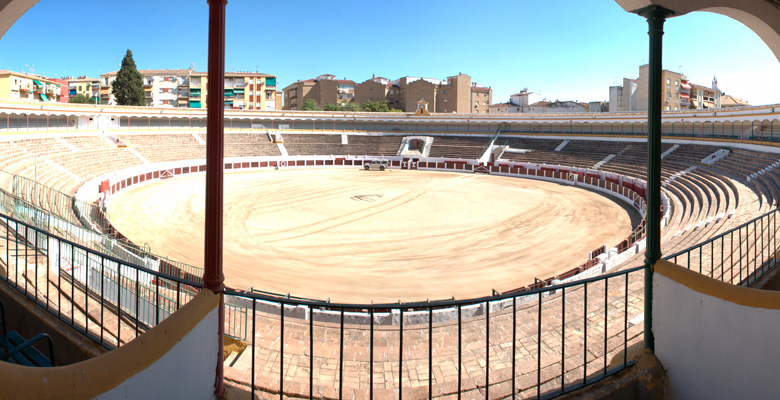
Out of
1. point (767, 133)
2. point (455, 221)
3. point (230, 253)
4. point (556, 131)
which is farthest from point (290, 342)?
point (556, 131)

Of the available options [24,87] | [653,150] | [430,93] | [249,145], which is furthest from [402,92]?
[653,150]

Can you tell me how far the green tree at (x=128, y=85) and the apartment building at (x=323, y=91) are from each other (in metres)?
32.9

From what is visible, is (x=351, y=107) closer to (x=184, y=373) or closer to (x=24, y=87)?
(x=24, y=87)

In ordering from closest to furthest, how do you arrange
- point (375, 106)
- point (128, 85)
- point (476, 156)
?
point (476, 156) → point (128, 85) → point (375, 106)

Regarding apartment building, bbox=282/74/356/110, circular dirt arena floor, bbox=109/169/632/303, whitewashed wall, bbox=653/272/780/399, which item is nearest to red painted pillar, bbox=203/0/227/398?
whitewashed wall, bbox=653/272/780/399

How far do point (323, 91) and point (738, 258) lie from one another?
252 feet

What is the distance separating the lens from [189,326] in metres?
2.59

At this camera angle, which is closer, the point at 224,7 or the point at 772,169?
the point at 224,7

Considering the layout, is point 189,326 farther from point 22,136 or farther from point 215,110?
point 22,136

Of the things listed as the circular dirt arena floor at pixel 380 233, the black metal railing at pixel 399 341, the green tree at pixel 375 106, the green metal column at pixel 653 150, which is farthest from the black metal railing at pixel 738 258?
the green tree at pixel 375 106

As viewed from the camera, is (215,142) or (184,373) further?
(215,142)

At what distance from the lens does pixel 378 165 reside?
42.9 meters

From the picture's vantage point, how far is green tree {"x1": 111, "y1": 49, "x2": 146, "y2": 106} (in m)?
50.2

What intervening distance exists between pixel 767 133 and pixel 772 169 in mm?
10722
